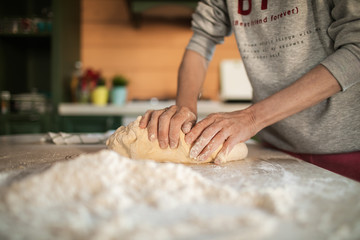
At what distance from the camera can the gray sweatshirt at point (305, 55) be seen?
743 mm

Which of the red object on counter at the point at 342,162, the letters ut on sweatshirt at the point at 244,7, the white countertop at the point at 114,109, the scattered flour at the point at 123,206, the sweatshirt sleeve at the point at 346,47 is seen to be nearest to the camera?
the scattered flour at the point at 123,206

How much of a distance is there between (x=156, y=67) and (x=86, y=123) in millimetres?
826

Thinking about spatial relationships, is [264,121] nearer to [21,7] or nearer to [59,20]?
[59,20]

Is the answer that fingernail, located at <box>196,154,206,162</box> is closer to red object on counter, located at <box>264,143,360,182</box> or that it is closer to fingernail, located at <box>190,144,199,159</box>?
fingernail, located at <box>190,144,199,159</box>

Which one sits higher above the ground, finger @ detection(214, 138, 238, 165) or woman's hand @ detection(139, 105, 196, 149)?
woman's hand @ detection(139, 105, 196, 149)

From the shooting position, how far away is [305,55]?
34.8 inches

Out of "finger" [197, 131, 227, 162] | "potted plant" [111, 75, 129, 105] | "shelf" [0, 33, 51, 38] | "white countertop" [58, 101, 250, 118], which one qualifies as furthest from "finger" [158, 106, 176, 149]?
"shelf" [0, 33, 51, 38]

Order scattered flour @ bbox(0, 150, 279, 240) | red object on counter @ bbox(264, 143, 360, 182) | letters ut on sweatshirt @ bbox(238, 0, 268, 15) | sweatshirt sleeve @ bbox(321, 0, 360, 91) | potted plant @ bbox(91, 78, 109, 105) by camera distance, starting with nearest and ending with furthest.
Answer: scattered flour @ bbox(0, 150, 279, 240) → sweatshirt sleeve @ bbox(321, 0, 360, 91) → red object on counter @ bbox(264, 143, 360, 182) → letters ut on sweatshirt @ bbox(238, 0, 268, 15) → potted plant @ bbox(91, 78, 109, 105)

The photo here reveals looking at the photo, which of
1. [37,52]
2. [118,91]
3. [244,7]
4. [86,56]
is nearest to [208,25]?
[244,7]

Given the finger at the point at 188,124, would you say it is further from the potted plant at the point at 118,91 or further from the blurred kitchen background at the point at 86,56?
the potted plant at the point at 118,91

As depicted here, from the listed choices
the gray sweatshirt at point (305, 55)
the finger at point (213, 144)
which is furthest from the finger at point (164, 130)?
the gray sweatshirt at point (305, 55)

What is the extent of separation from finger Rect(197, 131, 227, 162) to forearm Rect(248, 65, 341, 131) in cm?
11

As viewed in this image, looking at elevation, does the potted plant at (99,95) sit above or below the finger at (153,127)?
below

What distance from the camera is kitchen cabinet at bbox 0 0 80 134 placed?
7.02 ft
